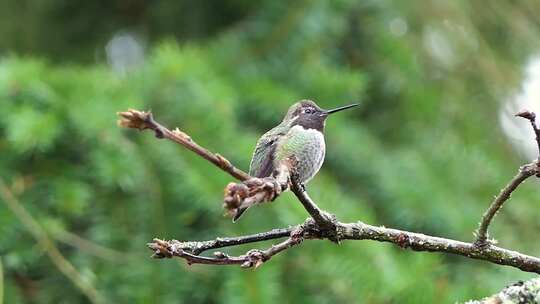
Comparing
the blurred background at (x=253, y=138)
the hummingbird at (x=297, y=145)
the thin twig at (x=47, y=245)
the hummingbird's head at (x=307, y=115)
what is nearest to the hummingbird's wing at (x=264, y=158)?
the hummingbird at (x=297, y=145)

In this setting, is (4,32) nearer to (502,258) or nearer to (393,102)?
(393,102)

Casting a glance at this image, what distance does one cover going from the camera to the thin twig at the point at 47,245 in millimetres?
2402

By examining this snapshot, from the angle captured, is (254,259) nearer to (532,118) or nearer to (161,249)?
(161,249)

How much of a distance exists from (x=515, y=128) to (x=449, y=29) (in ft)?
1.96

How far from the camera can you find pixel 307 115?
1.95 metres

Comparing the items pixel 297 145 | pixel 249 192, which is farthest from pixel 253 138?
pixel 249 192

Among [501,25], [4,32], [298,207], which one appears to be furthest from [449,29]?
[4,32]

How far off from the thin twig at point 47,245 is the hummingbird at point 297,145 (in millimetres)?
869

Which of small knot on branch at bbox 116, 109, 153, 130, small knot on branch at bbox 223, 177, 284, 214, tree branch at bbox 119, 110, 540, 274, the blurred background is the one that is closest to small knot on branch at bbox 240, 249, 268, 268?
tree branch at bbox 119, 110, 540, 274

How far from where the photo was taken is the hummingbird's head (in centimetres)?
194

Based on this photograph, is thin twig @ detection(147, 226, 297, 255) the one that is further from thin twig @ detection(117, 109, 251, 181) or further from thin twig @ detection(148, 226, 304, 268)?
thin twig @ detection(117, 109, 251, 181)

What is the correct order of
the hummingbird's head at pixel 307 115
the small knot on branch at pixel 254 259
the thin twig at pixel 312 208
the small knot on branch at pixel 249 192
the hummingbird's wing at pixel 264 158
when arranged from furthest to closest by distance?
1. the hummingbird's head at pixel 307 115
2. the hummingbird's wing at pixel 264 158
3. the small knot on branch at pixel 254 259
4. the thin twig at pixel 312 208
5. the small knot on branch at pixel 249 192

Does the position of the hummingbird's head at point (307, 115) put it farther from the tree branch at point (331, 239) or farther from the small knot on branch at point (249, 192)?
the small knot on branch at point (249, 192)

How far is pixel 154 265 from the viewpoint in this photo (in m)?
2.46
